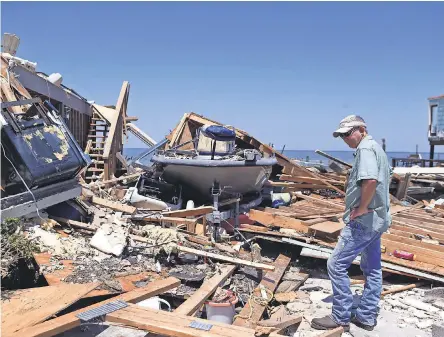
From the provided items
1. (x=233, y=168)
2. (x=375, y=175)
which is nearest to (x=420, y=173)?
(x=233, y=168)

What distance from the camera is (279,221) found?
273 inches

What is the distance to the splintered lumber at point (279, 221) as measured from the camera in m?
6.61

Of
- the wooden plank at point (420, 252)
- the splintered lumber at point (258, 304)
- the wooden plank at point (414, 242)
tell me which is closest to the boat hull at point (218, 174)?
the splintered lumber at point (258, 304)

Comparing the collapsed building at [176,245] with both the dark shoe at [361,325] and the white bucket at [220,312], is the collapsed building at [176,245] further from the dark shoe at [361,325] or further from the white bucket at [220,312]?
the dark shoe at [361,325]

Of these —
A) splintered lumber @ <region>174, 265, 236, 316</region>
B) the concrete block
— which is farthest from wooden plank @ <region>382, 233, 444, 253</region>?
splintered lumber @ <region>174, 265, 236, 316</region>

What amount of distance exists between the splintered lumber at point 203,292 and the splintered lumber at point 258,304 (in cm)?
39

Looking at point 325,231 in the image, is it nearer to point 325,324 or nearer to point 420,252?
point 420,252

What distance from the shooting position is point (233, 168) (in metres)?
8.27

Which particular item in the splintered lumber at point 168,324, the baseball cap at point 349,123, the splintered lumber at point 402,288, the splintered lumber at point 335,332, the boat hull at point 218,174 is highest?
the baseball cap at point 349,123

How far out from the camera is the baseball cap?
3998 mm

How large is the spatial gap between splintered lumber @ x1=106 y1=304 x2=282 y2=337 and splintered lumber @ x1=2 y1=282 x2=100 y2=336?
0.46 metres

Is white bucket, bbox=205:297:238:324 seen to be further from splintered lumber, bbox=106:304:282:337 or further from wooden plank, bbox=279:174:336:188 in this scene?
wooden plank, bbox=279:174:336:188

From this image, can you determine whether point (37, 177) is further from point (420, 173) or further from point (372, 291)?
point (420, 173)

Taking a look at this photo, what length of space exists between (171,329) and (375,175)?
216 cm
